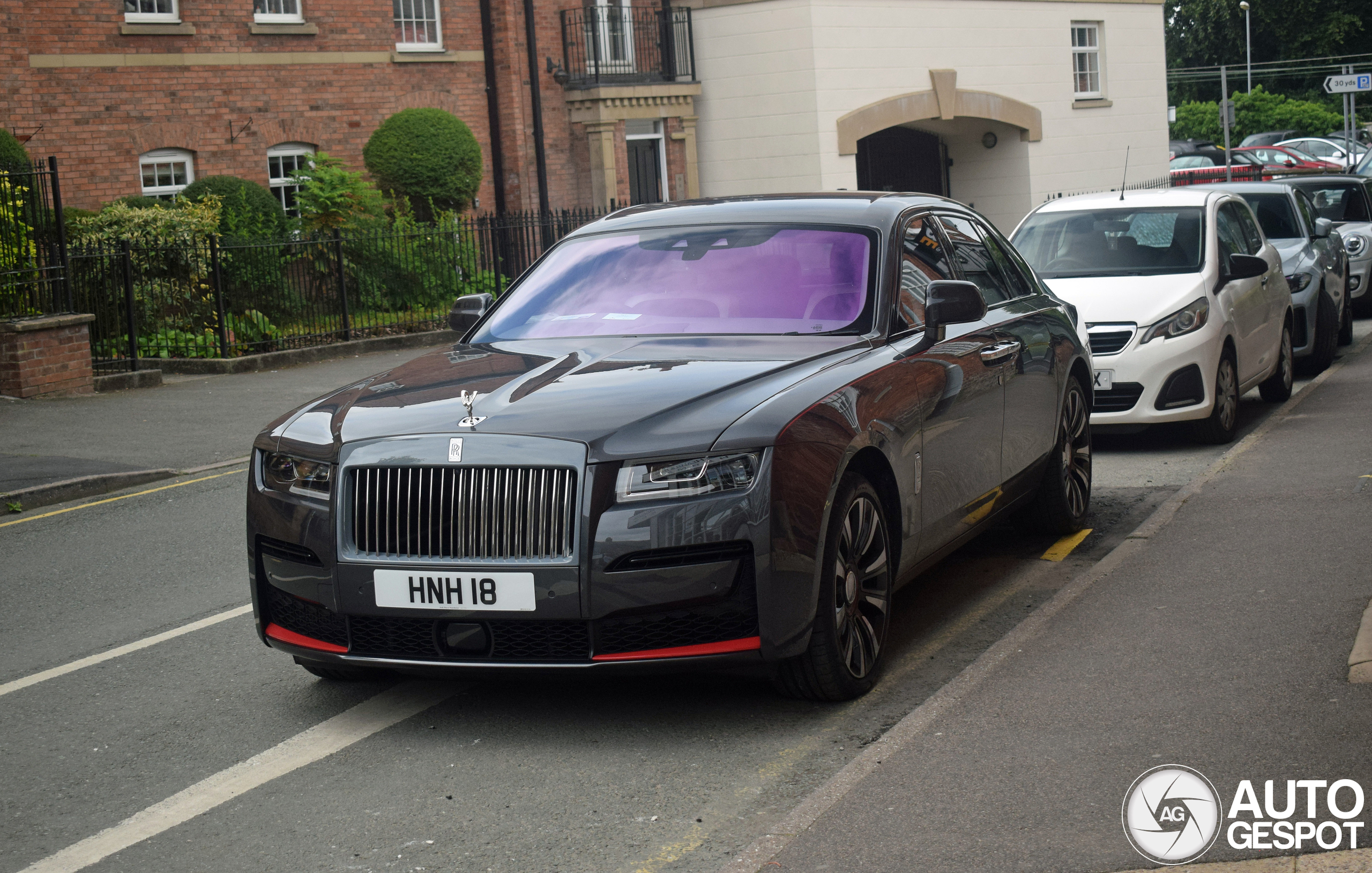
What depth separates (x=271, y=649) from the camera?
6.43 metres

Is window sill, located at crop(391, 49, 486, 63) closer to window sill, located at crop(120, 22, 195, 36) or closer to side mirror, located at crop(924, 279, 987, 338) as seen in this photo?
window sill, located at crop(120, 22, 195, 36)

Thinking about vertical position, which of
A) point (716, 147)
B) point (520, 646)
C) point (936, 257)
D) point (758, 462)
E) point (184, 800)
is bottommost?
point (184, 800)

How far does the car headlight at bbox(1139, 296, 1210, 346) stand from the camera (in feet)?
33.7

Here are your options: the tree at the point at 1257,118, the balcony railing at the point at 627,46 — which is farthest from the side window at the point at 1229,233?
the tree at the point at 1257,118

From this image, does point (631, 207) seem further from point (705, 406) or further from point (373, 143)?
point (373, 143)

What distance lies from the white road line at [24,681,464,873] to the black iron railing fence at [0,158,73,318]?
11.8m

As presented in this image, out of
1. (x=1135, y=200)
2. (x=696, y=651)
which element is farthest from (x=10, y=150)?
(x=696, y=651)

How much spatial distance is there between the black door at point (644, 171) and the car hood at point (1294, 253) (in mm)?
15436

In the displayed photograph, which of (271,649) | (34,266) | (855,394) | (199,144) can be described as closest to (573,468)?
(855,394)

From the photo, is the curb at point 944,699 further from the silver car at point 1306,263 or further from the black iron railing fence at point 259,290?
the black iron railing fence at point 259,290

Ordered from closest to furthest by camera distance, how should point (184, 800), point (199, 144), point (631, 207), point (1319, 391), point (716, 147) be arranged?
point (184, 800) < point (631, 207) < point (1319, 391) < point (199, 144) < point (716, 147)

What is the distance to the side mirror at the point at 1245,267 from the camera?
10852 millimetres

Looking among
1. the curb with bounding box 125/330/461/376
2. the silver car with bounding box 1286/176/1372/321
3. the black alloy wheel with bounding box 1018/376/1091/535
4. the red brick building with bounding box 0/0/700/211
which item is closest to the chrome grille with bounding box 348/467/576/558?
the black alloy wheel with bounding box 1018/376/1091/535

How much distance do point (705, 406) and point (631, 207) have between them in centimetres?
247
